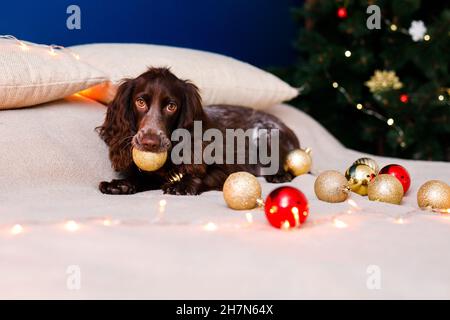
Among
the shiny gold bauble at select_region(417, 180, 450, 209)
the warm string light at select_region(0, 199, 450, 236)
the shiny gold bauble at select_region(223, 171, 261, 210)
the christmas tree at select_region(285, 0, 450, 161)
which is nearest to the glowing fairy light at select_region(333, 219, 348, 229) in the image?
the warm string light at select_region(0, 199, 450, 236)

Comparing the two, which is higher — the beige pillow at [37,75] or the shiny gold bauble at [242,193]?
the beige pillow at [37,75]

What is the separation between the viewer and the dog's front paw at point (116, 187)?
1922mm

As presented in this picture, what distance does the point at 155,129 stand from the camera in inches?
74.9

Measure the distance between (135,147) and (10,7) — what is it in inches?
47.3

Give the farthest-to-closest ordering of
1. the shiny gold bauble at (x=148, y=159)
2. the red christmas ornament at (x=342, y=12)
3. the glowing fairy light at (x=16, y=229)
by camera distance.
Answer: the red christmas ornament at (x=342, y=12) < the shiny gold bauble at (x=148, y=159) < the glowing fairy light at (x=16, y=229)

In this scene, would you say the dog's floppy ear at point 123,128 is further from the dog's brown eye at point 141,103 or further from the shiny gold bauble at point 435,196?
the shiny gold bauble at point 435,196

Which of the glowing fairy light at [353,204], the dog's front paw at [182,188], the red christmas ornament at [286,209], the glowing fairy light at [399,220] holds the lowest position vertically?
the dog's front paw at [182,188]

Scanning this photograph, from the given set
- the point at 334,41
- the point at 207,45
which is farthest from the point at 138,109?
the point at 334,41

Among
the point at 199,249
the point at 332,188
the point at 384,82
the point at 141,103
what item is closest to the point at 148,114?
the point at 141,103

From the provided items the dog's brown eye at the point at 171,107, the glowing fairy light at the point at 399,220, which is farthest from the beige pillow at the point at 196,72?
the glowing fairy light at the point at 399,220

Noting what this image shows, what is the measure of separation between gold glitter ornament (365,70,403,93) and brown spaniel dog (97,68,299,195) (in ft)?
5.38

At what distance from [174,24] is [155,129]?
167 cm

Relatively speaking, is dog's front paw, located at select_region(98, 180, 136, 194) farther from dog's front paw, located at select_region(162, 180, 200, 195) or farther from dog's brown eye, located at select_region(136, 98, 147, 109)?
dog's brown eye, located at select_region(136, 98, 147, 109)

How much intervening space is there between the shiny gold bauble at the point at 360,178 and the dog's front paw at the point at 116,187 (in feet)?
2.51
